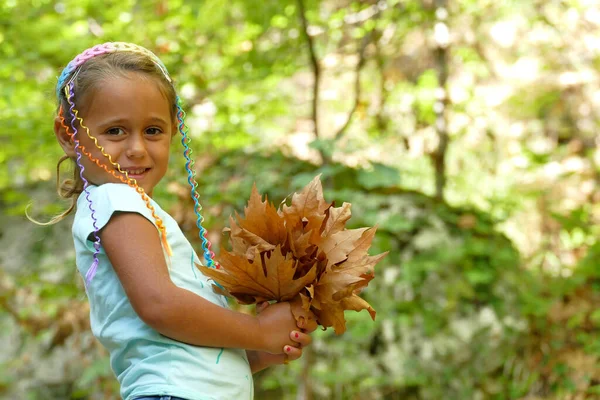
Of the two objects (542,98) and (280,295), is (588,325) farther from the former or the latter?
(280,295)

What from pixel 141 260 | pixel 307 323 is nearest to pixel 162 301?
pixel 141 260

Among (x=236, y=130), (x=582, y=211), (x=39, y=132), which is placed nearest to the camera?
(x=39, y=132)

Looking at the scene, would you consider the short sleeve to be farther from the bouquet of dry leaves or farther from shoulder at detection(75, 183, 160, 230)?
the bouquet of dry leaves

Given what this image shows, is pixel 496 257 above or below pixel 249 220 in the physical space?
below

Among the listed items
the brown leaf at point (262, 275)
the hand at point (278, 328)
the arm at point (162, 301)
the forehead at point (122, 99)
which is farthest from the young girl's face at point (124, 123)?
the hand at point (278, 328)

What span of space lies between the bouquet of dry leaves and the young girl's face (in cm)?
25

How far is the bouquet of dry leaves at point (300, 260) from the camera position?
1368 millimetres

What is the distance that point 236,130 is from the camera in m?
4.22

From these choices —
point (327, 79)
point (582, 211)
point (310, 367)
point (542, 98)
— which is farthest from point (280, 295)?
point (542, 98)

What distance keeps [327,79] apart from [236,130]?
5.90 feet

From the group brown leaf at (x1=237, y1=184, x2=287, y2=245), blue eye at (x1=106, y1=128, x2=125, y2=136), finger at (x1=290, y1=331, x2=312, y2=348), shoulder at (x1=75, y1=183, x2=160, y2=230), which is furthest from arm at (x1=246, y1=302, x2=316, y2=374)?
blue eye at (x1=106, y1=128, x2=125, y2=136)

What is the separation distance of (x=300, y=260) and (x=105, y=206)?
16.1 inches

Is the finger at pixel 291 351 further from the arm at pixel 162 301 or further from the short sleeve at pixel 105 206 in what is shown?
the short sleeve at pixel 105 206

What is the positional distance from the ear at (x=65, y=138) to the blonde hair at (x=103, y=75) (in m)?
0.02
